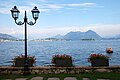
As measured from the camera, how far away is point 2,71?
64.5ft

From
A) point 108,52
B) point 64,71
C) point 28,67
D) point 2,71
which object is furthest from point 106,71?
point 108,52

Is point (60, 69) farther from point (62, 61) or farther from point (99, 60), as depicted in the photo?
point (99, 60)

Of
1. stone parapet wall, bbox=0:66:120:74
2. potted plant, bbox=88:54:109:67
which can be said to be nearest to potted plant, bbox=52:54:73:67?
stone parapet wall, bbox=0:66:120:74

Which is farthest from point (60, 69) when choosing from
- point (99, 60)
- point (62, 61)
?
point (99, 60)

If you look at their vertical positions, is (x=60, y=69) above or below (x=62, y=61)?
below

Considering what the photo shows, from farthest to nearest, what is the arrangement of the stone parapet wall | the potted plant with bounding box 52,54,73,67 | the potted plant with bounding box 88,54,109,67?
the potted plant with bounding box 88,54,109,67 < the potted plant with bounding box 52,54,73,67 < the stone parapet wall

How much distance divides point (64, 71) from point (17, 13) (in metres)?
5.46

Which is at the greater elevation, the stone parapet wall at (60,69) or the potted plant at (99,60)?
the potted plant at (99,60)

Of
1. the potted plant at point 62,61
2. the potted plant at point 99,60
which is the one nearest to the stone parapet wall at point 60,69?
the potted plant at point 62,61

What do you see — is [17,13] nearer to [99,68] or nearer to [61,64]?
[61,64]

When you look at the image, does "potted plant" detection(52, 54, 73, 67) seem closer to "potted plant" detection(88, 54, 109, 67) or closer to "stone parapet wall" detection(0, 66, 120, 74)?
"stone parapet wall" detection(0, 66, 120, 74)

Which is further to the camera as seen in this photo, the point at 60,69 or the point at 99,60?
the point at 99,60

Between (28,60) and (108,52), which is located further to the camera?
(108,52)

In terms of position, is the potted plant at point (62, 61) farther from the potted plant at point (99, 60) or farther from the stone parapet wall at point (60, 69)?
the potted plant at point (99, 60)
